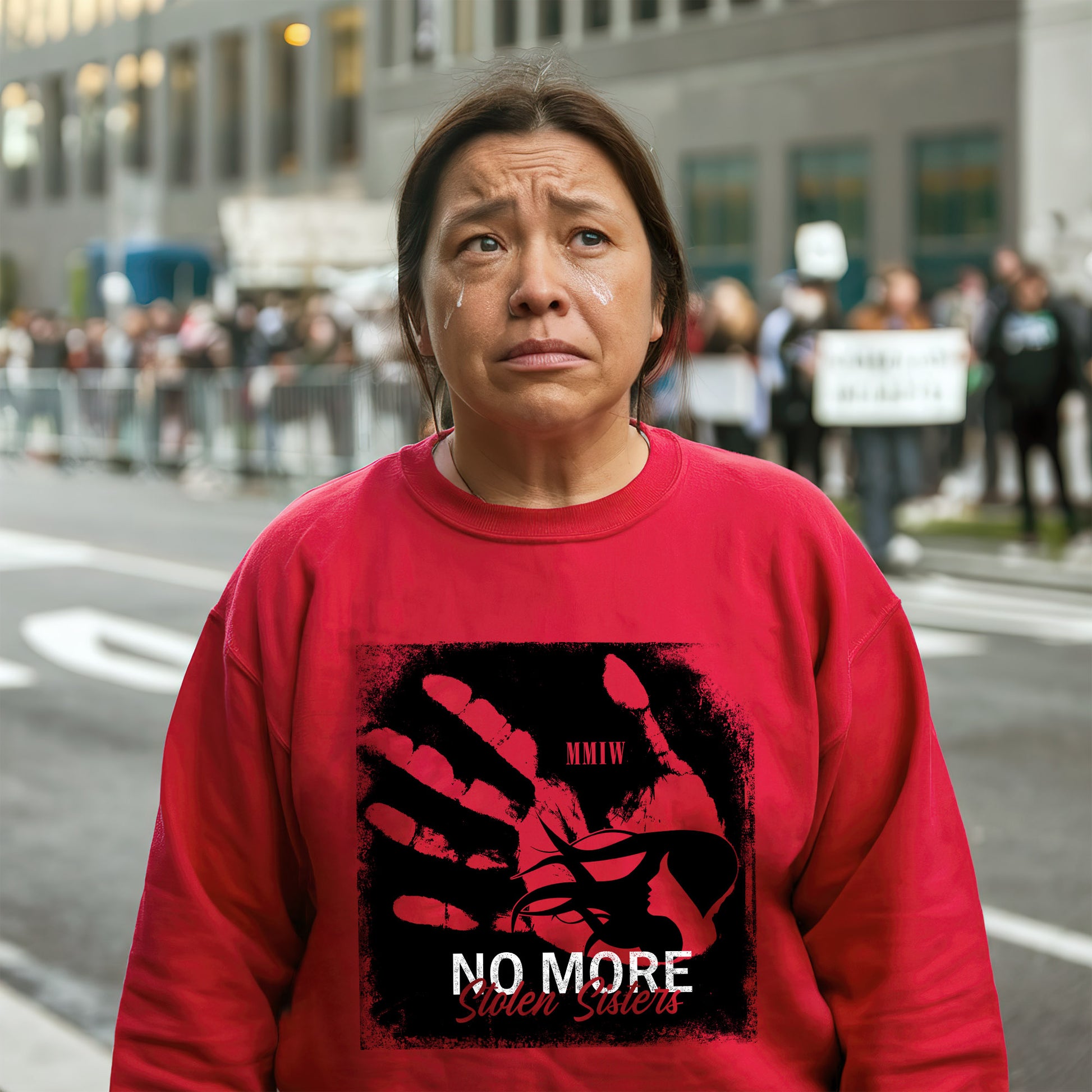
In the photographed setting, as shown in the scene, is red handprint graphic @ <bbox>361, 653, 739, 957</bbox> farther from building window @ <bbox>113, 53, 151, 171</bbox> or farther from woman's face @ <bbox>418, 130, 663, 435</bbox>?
building window @ <bbox>113, 53, 151, 171</bbox>

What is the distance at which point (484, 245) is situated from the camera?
1776 mm

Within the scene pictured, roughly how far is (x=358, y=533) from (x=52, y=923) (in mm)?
3638

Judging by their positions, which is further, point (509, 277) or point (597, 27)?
point (597, 27)

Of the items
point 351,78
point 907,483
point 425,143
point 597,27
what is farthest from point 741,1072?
point 351,78

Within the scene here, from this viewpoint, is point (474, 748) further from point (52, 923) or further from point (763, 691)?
point (52, 923)

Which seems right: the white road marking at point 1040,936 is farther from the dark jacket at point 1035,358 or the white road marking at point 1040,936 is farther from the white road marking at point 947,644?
the dark jacket at point 1035,358

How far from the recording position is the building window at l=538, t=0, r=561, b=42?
36.3 meters

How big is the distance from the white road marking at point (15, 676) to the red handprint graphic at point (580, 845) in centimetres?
697

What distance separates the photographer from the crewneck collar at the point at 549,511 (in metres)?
1.79

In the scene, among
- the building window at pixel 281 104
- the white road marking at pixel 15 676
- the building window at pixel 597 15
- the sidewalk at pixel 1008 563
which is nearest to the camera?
the white road marking at pixel 15 676

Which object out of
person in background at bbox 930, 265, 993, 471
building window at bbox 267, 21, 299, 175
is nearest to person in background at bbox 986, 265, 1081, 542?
person in background at bbox 930, 265, 993, 471

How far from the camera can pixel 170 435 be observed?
20922 mm

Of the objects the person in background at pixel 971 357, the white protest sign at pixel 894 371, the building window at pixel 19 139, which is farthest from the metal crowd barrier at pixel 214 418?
the building window at pixel 19 139

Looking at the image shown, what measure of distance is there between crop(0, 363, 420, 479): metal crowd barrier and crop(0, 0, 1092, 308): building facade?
320 centimetres
